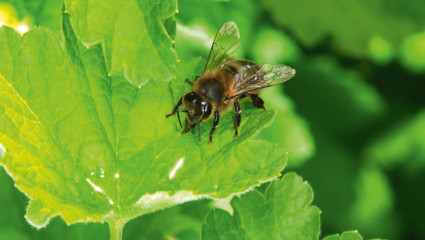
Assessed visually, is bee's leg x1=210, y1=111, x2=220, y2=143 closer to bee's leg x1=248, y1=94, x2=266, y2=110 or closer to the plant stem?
bee's leg x1=248, y1=94, x2=266, y2=110

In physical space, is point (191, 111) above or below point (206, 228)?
above

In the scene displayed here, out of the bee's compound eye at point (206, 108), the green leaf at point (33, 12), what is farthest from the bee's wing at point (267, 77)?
the green leaf at point (33, 12)

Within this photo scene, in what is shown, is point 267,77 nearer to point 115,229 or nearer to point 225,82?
point 225,82

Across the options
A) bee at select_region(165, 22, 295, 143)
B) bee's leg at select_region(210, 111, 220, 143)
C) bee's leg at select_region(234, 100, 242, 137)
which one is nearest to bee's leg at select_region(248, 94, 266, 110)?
bee at select_region(165, 22, 295, 143)

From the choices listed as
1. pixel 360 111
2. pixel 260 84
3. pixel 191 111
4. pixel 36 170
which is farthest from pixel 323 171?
pixel 36 170

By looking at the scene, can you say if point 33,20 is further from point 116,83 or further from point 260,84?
point 260,84
